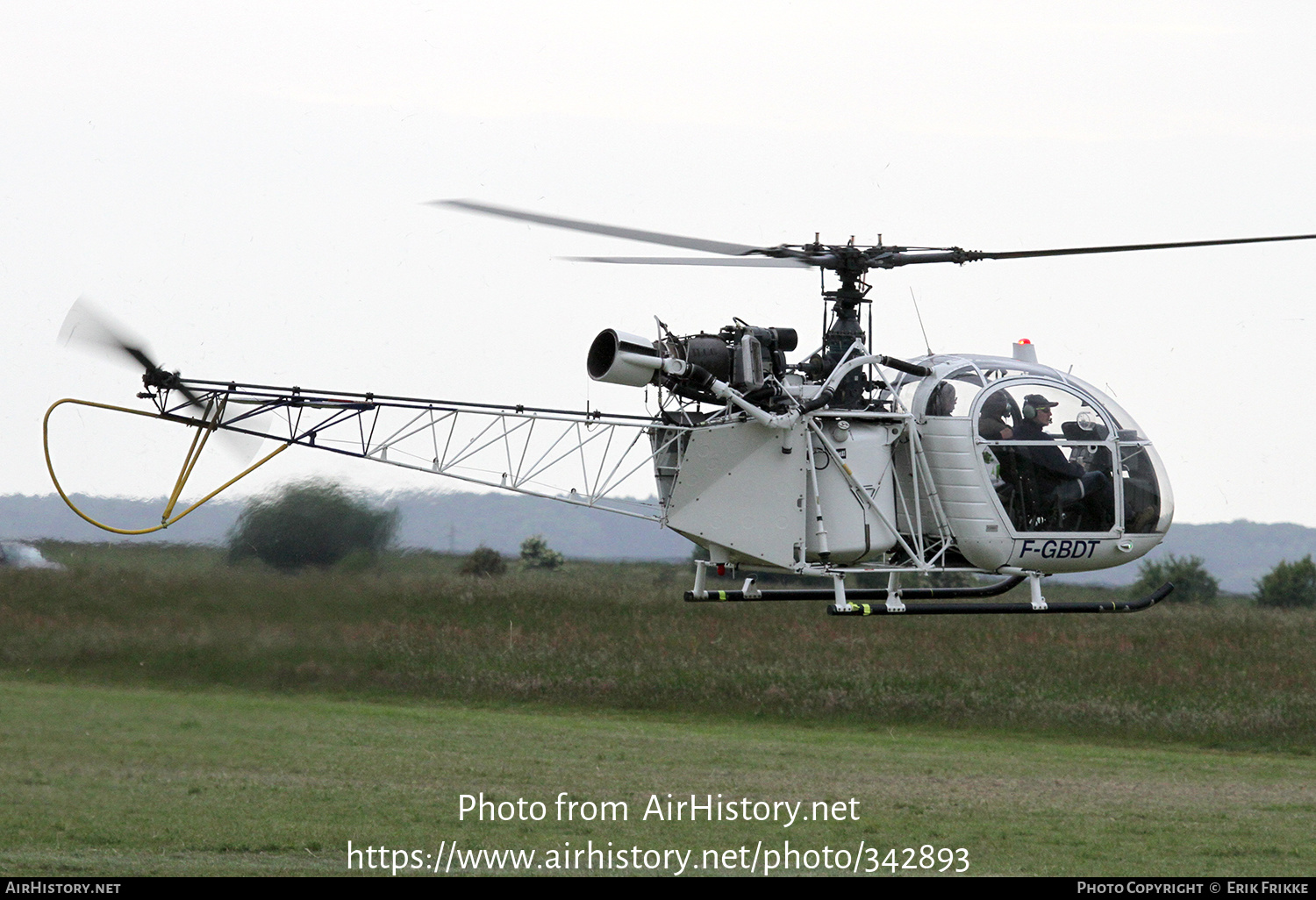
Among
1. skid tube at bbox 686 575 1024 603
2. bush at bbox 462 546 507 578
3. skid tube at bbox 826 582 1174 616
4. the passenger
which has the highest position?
the passenger

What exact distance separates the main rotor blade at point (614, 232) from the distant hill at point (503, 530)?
676 centimetres

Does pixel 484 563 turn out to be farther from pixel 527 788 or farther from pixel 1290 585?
pixel 1290 585

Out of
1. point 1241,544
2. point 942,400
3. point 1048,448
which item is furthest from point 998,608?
point 1241,544

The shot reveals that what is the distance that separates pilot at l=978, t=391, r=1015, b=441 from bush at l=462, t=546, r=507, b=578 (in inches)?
605

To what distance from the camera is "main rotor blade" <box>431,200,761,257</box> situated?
1091 centimetres

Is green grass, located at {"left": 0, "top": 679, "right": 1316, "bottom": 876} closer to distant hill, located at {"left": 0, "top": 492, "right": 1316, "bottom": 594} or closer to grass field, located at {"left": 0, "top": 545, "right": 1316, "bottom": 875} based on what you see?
grass field, located at {"left": 0, "top": 545, "right": 1316, "bottom": 875}

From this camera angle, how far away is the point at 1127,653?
30453 mm

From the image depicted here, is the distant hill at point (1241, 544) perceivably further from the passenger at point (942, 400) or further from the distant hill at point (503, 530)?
the passenger at point (942, 400)

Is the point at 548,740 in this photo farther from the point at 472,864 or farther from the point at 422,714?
the point at 472,864

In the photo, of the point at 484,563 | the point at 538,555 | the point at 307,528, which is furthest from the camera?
the point at 538,555

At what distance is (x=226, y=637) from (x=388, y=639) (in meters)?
9.85

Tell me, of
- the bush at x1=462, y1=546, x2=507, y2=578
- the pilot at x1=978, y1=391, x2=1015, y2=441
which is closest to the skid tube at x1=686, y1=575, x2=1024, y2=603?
the pilot at x1=978, y1=391, x2=1015, y2=441

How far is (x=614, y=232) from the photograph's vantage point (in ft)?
38.6

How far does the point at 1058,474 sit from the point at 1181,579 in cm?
2848
